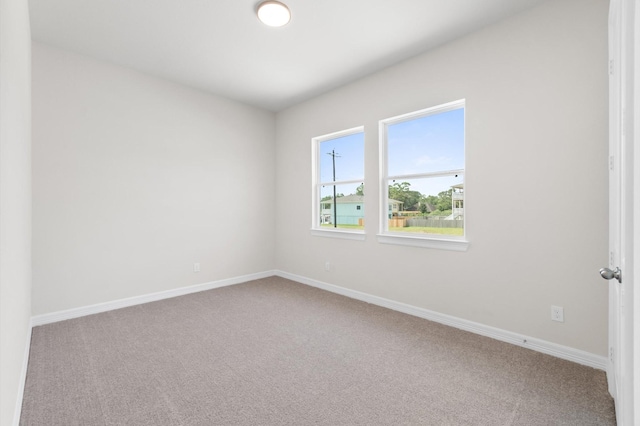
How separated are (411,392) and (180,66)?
3.94 meters

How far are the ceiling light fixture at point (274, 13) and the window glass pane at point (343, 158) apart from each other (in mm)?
1734

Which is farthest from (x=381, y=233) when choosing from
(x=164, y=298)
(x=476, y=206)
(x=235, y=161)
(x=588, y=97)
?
(x=164, y=298)

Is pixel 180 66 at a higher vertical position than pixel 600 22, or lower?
higher

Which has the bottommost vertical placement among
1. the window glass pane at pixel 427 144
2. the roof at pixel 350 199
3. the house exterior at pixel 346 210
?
the house exterior at pixel 346 210

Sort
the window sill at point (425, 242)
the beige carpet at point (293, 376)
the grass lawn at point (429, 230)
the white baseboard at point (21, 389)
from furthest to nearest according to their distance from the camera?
Result: the grass lawn at point (429, 230) → the window sill at point (425, 242) → the beige carpet at point (293, 376) → the white baseboard at point (21, 389)

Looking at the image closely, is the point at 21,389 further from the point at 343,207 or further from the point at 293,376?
the point at 343,207

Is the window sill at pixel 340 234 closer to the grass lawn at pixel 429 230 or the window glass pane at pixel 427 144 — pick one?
the grass lawn at pixel 429 230

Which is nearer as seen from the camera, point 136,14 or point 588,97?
point 588,97

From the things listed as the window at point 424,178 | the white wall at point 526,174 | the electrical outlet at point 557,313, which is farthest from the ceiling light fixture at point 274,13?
the electrical outlet at point 557,313

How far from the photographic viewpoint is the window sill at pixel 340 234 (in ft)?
12.3

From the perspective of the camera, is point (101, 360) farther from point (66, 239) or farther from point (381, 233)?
point (381, 233)

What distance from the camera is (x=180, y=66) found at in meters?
3.41

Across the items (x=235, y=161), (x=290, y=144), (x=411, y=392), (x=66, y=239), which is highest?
(x=290, y=144)

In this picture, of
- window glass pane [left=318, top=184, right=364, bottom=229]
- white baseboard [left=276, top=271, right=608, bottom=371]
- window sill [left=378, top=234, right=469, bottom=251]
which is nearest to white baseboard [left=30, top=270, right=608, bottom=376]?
white baseboard [left=276, top=271, right=608, bottom=371]
